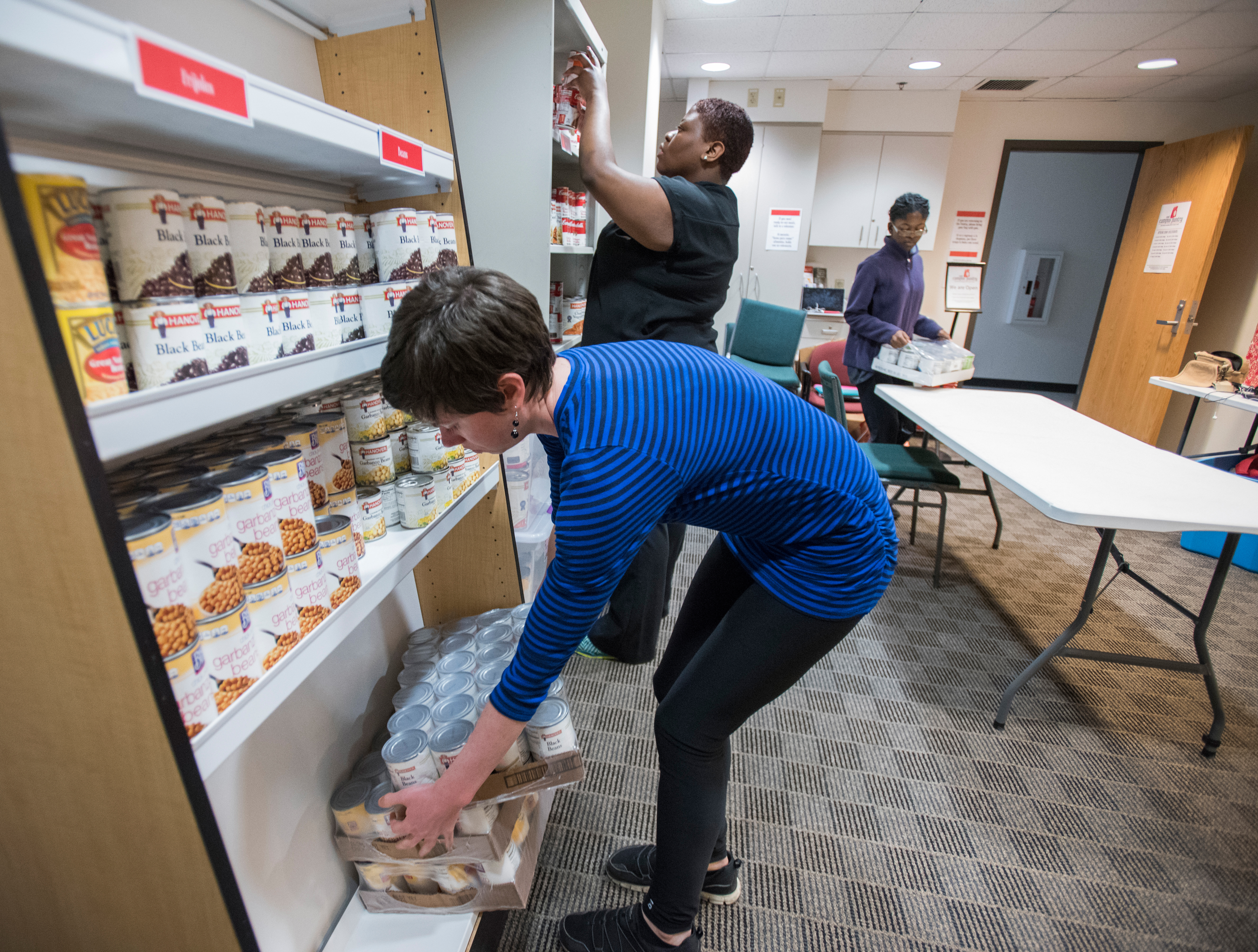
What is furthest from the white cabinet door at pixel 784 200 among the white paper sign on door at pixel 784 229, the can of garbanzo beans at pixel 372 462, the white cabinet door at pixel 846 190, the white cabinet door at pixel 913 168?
the can of garbanzo beans at pixel 372 462

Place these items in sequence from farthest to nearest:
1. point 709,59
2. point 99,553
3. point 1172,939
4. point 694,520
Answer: point 709,59 < point 1172,939 < point 694,520 < point 99,553

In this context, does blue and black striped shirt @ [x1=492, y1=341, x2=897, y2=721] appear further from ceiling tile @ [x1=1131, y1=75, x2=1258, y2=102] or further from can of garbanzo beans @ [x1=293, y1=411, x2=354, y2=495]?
ceiling tile @ [x1=1131, y1=75, x2=1258, y2=102]

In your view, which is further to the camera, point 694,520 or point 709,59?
point 709,59

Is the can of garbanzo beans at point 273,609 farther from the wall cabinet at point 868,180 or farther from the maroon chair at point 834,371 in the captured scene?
the wall cabinet at point 868,180

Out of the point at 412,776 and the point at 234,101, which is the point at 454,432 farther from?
the point at 412,776

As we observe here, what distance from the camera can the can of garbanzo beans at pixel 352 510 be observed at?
3.00 feet

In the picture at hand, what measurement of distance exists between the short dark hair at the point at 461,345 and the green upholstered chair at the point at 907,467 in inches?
76.2

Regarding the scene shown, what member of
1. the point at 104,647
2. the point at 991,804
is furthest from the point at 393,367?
the point at 991,804

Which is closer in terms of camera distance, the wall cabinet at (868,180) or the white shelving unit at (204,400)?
the white shelving unit at (204,400)

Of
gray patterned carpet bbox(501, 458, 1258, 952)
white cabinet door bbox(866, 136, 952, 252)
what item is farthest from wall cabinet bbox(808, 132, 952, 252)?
gray patterned carpet bbox(501, 458, 1258, 952)

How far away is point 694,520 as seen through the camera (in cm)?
99

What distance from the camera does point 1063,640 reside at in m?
1.95

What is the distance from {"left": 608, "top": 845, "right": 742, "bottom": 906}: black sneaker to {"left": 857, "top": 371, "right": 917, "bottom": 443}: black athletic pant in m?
2.25

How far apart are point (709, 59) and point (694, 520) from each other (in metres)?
5.03
